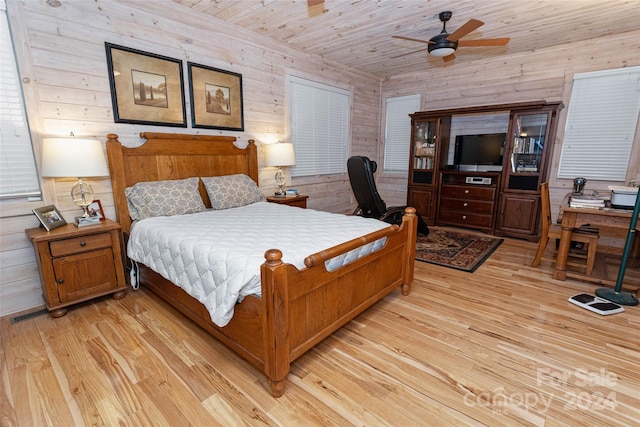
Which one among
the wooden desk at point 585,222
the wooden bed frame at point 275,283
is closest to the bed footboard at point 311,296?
the wooden bed frame at point 275,283

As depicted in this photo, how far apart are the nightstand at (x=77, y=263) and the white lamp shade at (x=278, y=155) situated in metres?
1.85

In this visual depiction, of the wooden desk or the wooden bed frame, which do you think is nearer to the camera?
the wooden bed frame

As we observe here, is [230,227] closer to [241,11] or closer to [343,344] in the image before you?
[343,344]

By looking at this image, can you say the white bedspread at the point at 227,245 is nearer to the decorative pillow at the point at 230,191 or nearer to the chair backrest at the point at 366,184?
the decorative pillow at the point at 230,191

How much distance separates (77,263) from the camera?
2.26 m

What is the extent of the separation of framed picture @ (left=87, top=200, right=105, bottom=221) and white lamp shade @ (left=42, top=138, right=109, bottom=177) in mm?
433

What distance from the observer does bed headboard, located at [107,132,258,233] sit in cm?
266

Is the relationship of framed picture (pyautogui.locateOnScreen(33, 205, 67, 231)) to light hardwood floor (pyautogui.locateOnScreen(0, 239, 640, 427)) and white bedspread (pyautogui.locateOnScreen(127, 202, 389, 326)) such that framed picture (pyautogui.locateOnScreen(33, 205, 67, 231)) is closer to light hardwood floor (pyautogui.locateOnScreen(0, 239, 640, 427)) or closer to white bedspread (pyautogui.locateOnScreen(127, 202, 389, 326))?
white bedspread (pyautogui.locateOnScreen(127, 202, 389, 326))

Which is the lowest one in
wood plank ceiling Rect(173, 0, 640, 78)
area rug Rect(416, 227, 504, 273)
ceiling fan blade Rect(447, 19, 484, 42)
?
area rug Rect(416, 227, 504, 273)

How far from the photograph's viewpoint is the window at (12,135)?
2.13m

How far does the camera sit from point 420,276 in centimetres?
301

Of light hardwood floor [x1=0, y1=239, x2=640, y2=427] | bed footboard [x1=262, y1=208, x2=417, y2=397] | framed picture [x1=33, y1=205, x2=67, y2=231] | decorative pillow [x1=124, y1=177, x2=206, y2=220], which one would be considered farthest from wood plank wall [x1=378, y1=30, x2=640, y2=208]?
framed picture [x1=33, y1=205, x2=67, y2=231]

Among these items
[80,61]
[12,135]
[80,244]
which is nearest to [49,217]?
[80,244]

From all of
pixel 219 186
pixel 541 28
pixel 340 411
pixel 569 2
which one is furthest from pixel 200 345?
pixel 541 28
